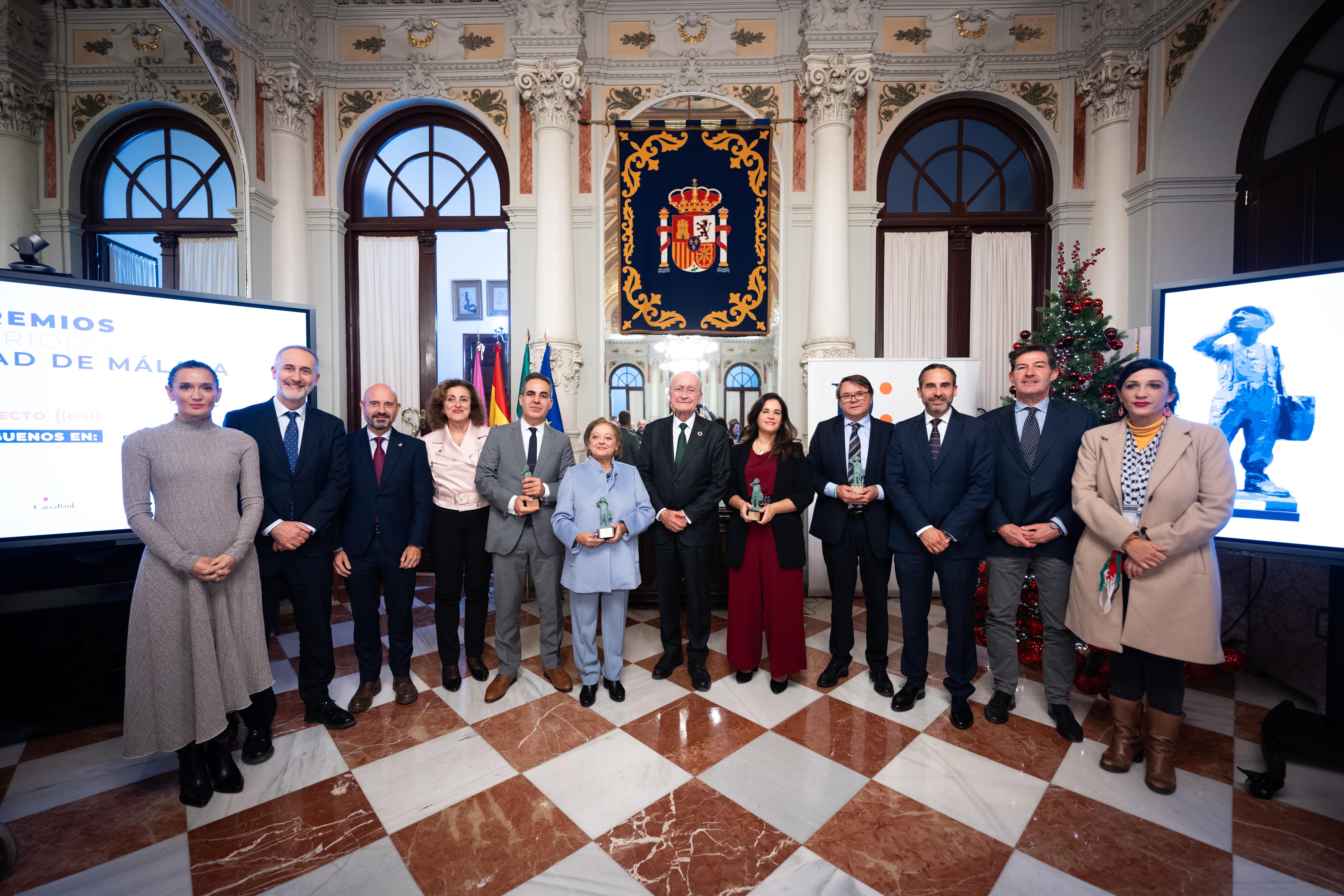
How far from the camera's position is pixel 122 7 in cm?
269

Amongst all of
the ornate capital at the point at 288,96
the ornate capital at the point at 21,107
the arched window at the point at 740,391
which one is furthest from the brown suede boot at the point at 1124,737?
the ornate capital at the point at 288,96

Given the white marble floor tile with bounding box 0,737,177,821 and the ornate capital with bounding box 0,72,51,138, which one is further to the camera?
the ornate capital with bounding box 0,72,51,138

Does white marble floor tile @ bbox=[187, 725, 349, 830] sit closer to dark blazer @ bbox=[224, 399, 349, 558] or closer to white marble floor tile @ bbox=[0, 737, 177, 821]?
white marble floor tile @ bbox=[0, 737, 177, 821]

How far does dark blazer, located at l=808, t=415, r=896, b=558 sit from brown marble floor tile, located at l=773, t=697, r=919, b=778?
807 mm

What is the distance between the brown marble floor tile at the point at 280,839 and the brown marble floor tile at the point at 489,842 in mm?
Result: 199

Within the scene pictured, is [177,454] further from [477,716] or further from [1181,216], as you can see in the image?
[1181,216]

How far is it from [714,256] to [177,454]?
4.52m

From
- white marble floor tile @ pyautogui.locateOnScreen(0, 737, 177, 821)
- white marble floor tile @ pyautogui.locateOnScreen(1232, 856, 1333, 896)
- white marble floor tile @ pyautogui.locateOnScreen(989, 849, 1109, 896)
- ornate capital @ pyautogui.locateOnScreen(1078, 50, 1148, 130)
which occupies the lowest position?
white marble floor tile @ pyautogui.locateOnScreen(0, 737, 177, 821)

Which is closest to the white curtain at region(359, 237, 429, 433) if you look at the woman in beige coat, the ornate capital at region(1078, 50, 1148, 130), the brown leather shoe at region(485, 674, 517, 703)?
the brown leather shoe at region(485, 674, 517, 703)

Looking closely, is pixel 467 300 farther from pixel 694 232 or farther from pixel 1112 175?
pixel 1112 175

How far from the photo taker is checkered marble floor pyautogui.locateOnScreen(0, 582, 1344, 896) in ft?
5.36

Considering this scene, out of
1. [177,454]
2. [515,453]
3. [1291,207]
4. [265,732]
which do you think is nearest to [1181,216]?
[1291,207]

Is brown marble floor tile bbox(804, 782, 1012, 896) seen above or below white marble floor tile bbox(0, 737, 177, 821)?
above

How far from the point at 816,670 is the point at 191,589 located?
2.99m
